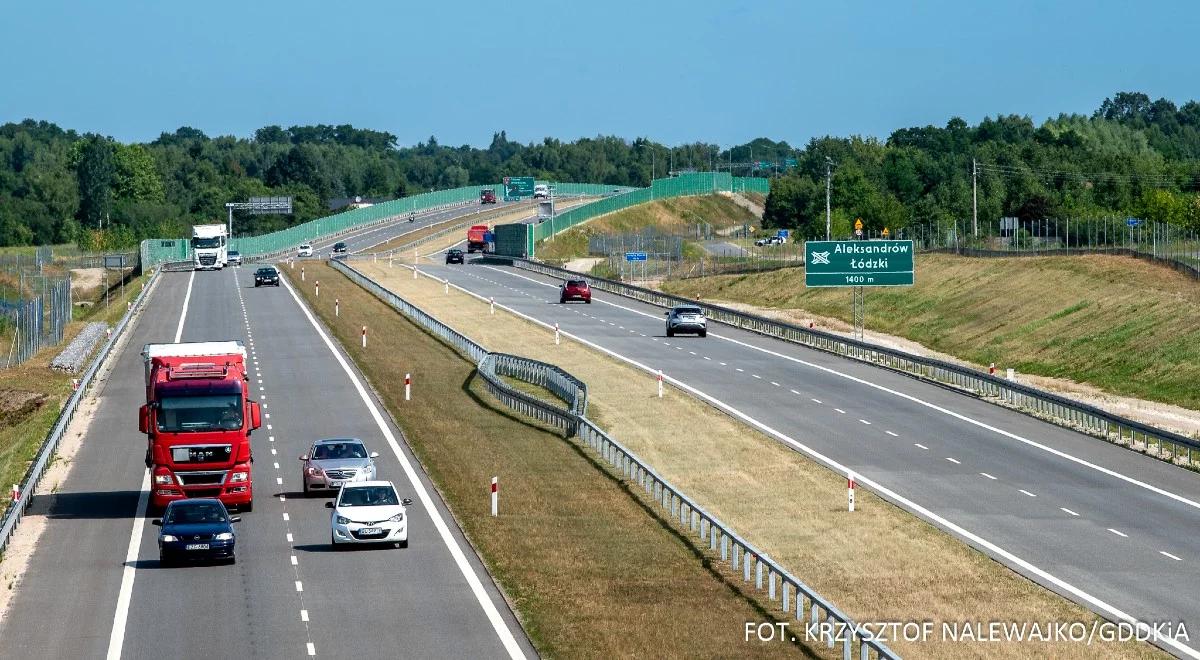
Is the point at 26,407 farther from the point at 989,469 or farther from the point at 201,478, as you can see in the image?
the point at 989,469

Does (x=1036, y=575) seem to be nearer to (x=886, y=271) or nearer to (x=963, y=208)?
(x=886, y=271)

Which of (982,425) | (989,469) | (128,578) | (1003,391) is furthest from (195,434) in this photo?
(1003,391)

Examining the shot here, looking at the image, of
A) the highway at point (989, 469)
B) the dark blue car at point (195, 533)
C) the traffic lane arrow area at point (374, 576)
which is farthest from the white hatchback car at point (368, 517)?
the highway at point (989, 469)

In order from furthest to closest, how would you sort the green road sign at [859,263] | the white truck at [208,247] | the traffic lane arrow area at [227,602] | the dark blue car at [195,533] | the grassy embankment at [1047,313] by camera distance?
the white truck at [208,247] → the green road sign at [859,263] → the grassy embankment at [1047,313] → the dark blue car at [195,533] → the traffic lane arrow area at [227,602]

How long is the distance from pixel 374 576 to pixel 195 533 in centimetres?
373

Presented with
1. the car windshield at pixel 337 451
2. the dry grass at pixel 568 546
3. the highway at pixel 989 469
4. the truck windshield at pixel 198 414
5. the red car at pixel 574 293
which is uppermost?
the truck windshield at pixel 198 414

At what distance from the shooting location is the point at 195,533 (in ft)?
110

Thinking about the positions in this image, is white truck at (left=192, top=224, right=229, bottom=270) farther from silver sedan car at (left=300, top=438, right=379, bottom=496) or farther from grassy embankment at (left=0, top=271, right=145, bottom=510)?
silver sedan car at (left=300, top=438, right=379, bottom=496)

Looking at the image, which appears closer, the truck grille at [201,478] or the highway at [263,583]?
the highway at [263,583]

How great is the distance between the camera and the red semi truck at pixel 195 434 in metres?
38.4

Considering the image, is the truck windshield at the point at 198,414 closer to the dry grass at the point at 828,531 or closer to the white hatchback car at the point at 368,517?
the white hatchback car at the point at 368,517

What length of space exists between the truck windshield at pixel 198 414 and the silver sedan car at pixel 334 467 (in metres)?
3.91

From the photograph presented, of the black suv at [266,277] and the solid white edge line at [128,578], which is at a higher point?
the black suv at [266,277]

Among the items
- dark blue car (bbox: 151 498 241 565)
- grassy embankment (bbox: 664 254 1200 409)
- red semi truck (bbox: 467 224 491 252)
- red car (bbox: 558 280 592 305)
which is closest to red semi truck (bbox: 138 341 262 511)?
dark blue car (bbox: 151 498 241 565)
